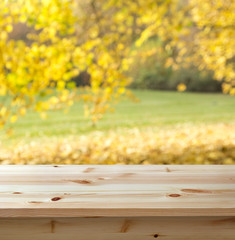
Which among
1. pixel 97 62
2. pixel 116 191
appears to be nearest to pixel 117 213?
pixel 116 191

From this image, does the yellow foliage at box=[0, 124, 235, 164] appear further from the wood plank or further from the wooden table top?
the wood plank

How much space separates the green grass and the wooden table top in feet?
24.7

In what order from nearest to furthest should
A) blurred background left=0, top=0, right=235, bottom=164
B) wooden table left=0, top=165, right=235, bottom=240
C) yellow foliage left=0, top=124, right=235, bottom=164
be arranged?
wooden table left=0, top=165, right=235, bottom=240 → blurred background left=0, top=0, right=235, bottom=164 → yellow foliage left=0, top=124, right=235, bottom=164

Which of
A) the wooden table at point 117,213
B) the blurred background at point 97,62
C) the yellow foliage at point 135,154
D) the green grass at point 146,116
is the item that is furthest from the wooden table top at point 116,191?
the green grass at point 146,116

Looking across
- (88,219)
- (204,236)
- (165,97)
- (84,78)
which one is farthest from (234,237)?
(165,97)

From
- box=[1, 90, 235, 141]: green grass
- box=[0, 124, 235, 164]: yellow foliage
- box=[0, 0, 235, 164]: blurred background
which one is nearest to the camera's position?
box=[0, 0, 235, 164]: blurred background

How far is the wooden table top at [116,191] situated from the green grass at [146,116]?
24.7 ft

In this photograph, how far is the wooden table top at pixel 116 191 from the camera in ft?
4.99

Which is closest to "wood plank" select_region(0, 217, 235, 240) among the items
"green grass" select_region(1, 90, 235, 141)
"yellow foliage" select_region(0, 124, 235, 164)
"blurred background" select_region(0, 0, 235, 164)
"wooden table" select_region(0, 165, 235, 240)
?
"wooden table" select_region(0, 165, 235, 240)

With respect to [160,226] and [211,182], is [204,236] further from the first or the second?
[211,182]

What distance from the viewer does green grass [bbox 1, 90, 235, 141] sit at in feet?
36.0

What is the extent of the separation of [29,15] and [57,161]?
6.25ft

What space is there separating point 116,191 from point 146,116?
12472 mm

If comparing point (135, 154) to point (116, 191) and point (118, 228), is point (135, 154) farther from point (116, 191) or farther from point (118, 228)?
point (118, 228)
